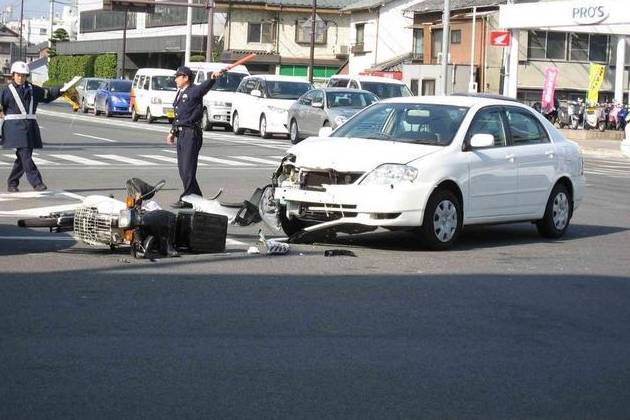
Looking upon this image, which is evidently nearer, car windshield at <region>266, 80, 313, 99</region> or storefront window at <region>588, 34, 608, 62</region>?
car windshield at <region>266, 80, 313, 99</region>

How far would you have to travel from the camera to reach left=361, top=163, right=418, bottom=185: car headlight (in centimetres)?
1226

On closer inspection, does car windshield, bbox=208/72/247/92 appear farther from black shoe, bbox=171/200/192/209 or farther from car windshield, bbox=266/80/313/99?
black shoe, bbox=171/200/192/209

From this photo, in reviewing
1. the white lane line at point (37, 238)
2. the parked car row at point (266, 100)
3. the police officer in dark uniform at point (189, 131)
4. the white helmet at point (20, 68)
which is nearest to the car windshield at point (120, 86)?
the parked car row at point (266, 100)

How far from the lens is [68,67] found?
333 feet

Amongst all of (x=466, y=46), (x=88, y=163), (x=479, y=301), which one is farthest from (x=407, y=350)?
(x=466, y=46)

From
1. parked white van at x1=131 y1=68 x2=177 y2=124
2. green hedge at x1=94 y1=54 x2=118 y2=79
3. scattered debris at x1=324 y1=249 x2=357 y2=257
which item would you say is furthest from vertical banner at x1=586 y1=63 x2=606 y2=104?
green hedge at x1=94 y1=54 x2=118 y2=79

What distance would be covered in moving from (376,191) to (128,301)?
374 centimetres

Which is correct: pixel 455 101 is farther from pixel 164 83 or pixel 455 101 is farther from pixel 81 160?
pixel 164 83

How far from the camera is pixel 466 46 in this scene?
63.6m

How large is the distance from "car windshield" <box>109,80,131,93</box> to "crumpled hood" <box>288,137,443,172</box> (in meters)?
41.5

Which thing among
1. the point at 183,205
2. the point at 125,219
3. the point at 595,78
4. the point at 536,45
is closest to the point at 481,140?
the point at 183,205

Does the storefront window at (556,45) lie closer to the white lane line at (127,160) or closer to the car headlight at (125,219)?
the white lane line at (127,160)

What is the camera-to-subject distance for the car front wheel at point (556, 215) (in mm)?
14500

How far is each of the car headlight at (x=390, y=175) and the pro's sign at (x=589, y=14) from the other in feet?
105
